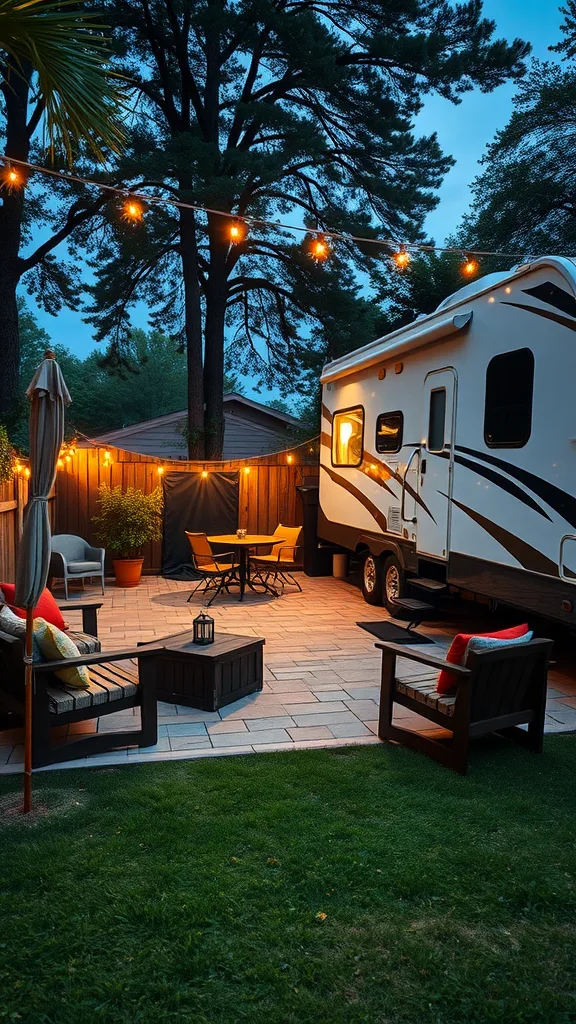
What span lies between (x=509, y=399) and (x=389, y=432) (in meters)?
2.51

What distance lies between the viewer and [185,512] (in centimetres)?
1099

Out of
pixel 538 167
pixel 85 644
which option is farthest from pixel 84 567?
pixel 538 167

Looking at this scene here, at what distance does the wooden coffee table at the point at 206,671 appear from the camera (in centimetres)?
461

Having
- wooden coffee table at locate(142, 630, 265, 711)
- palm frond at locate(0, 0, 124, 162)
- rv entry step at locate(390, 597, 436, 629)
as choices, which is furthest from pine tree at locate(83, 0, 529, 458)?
wooden coffee table at locate(142, 630, 265, 711)

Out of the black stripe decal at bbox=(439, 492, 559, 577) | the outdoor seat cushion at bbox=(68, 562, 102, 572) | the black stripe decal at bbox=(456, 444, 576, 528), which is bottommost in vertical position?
the outdoor seat cushion at bbox=(68, 562, 102, 572)

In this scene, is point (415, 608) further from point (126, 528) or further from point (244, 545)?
point (126, 528)

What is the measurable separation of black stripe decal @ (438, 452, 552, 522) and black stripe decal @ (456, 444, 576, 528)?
74 millimetres

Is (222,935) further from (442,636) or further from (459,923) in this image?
(442,636)

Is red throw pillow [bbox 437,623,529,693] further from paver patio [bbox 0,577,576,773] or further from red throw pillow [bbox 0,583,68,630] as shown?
red throw pillow [bbox 0,583,68,630]

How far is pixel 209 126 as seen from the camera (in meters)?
13.1

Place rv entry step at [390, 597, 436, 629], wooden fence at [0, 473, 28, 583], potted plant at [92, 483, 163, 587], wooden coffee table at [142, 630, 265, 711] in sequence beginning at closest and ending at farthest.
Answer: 1. wooden coffee table at [142, 630, 265, 711]
2. wooden fence at [0, 473, 28, 583]
3. rv entry step at [390, 597, 436, 629]
4. potted plant at [92, 483, 163, 587]

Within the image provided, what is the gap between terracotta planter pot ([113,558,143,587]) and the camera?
9.95 m

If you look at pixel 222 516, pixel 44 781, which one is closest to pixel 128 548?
pixel 222 516

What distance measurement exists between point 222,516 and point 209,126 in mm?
7897
